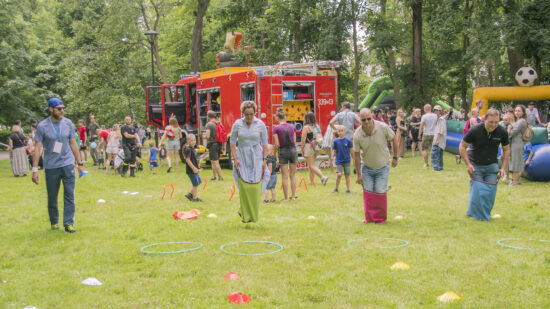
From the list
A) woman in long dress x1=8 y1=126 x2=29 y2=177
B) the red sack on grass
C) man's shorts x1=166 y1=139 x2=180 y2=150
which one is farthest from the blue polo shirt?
woman in long dress x1=8 y1=126 x2=29 y2=177

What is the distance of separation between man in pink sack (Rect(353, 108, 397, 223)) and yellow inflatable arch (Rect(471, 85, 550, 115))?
1308 cm

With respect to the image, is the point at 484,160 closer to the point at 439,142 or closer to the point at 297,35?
the point at 439,142

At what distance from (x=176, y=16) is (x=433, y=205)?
26004mm

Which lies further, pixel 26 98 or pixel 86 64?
pixel 86 64

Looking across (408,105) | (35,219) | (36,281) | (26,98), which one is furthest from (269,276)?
(26,98)

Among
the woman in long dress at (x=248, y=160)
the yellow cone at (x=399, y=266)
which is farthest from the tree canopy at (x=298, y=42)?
the yellow cone at (x=399, y=266)

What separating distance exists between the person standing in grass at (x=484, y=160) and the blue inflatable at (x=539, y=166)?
437cm

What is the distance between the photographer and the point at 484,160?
777cm

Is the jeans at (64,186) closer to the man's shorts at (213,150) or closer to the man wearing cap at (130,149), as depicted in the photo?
the man's shorts at (213,150)

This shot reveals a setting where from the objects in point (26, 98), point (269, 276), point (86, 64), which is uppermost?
point (86, 64)

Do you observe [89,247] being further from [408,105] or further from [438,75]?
[438,75]

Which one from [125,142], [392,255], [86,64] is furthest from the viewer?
[86,64]

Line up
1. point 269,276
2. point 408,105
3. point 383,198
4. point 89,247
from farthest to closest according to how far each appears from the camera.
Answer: point 408,105
point 383,198
point 89,247
point 269,276

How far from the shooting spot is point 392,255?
233 inches
